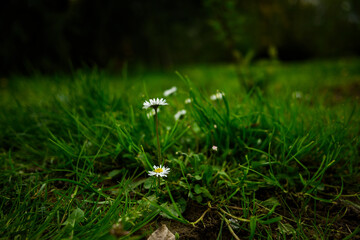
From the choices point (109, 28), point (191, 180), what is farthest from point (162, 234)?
point (109, 28)

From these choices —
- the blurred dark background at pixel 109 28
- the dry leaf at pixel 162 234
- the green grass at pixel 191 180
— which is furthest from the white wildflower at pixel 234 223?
the blurred dark background at pixel 109 28

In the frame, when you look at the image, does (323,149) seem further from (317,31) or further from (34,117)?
(317,31)

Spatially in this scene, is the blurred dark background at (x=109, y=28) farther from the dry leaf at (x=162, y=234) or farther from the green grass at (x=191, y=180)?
the dry leaf at (x=162, y=234)

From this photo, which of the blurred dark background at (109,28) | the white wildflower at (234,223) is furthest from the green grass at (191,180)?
the blurred dark background at (109,28)

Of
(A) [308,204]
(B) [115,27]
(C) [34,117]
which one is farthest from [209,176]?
(B) [115,27]

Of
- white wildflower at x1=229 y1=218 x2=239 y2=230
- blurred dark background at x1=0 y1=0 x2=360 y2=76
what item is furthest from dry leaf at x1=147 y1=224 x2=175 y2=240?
blurred dark background at x1=0 y1=0 x2=360 y2=76

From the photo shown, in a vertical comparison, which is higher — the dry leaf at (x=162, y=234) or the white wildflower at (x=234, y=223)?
the dry leaf at (x=162, y=234)

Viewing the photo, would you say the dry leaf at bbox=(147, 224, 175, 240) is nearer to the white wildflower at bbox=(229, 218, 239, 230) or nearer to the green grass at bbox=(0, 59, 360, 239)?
the green grass at bbox=(0, 59, 360, 239)

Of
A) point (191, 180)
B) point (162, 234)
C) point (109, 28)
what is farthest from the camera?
point (109, 28)

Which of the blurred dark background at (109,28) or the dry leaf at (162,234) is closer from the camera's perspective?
the dry leaf at (162,234)

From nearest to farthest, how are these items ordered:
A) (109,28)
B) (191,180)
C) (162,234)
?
1. (162,234)
2. (191,180)
3. (109,28)

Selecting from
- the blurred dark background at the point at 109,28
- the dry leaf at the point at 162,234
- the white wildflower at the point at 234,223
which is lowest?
the white wildflower at the point at 234,223

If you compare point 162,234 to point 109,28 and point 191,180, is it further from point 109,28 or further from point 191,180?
point 109,28
